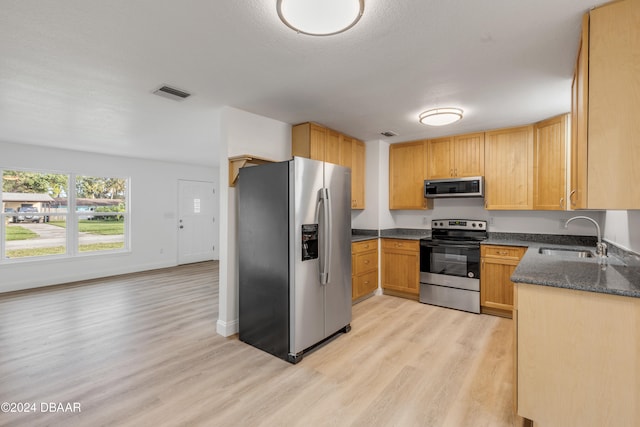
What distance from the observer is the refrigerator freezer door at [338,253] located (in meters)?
2.95

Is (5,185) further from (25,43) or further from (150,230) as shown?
(25,43)

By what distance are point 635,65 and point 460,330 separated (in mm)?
2652

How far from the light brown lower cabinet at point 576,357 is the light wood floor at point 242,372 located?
0.34m

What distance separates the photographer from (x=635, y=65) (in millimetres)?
1496

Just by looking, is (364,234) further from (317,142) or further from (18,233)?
(18,233)

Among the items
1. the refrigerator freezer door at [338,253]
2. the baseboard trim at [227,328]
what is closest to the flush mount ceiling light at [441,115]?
the refrigerator freezer door at [338,253]

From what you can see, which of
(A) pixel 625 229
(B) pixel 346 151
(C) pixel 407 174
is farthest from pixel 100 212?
(A) pixel 625 229

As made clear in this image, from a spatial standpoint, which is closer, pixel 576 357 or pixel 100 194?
pixel 576 357

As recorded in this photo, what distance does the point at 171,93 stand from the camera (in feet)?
9.16

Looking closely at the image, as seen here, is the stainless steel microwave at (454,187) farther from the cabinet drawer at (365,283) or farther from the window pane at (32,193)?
the window pane at (32,193)

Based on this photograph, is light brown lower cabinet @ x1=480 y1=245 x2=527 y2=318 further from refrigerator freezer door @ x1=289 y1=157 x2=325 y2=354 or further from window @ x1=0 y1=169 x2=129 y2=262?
window @ x1=0 y1=169 x2=129 y2=262

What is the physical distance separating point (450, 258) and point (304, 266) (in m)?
2.22

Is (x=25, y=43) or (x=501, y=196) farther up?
(x=25, y=43)

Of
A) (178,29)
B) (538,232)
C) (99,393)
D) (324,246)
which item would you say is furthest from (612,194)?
(99,393)
